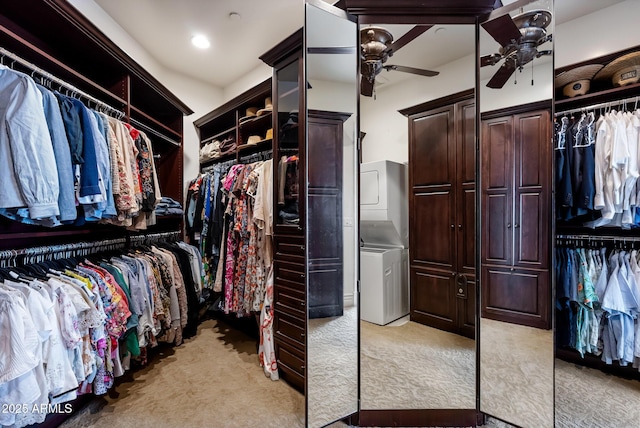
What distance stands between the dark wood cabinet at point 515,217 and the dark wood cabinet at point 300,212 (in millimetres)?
812

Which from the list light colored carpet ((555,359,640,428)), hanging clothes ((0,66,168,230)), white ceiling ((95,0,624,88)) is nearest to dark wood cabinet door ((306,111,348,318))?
white ceiling ((95,0,624,88))

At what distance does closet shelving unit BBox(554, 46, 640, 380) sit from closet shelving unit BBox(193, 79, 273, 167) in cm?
225

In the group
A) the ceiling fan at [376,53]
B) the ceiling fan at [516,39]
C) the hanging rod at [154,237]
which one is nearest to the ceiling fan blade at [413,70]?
the ceiling fan at [376,53]

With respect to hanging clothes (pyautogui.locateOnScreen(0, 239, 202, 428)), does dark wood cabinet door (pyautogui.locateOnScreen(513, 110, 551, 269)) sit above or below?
above

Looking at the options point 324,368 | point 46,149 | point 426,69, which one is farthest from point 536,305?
point 46,149

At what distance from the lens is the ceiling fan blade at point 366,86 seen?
1631mm

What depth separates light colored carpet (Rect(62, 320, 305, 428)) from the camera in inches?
64.9

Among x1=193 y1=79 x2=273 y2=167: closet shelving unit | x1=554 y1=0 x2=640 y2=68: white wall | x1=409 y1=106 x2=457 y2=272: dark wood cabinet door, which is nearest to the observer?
x1=409 y1=106 x2=457 y2=272: dark wood cabinet door

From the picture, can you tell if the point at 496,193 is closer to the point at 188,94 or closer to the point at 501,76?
the point at 501,76

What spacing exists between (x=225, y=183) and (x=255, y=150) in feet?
1.63

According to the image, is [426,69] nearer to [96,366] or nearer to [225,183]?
[225,183]

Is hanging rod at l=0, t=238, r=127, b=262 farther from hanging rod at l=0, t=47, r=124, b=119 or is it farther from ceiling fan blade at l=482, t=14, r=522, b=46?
ceiling fan blade at l=482, t=14, r=522, b=46

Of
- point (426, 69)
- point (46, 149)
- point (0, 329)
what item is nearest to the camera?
point (0, 329)

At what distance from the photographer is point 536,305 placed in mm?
1529
